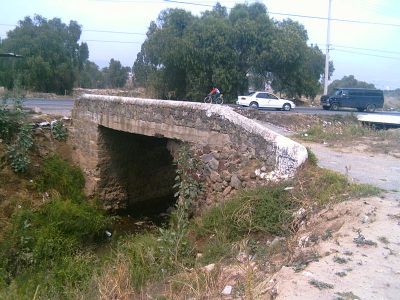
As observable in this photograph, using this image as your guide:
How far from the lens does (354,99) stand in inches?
1021

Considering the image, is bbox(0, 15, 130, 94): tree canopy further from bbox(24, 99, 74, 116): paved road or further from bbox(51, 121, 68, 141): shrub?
bbox(51, 121, 68, 141): shrub

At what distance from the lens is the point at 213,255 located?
5250 mm

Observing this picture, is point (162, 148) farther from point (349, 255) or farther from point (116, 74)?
point (116, 74)

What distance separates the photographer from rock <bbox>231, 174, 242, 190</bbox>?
6.73m

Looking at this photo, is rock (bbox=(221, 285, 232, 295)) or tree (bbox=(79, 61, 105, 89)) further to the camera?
tree (bbox=(79, 61, 105, 89))

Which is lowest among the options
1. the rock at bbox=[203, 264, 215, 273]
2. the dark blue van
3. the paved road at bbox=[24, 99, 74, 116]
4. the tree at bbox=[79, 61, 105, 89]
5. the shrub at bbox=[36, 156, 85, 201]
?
the shrub at bbox=[36, 156, 85, 201]

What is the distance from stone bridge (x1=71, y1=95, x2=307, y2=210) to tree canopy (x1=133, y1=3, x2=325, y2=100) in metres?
12.7

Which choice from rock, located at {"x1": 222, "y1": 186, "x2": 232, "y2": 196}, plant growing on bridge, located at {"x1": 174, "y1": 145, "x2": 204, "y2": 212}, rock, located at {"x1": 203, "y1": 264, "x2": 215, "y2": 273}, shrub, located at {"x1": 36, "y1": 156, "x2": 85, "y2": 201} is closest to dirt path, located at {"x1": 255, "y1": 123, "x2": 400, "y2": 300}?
rock, located at {"x1": 203, "y1": 264, "x2": 215, "y2": 273}

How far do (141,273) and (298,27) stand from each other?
32.3 m

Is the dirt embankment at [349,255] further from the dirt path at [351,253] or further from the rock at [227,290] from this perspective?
the rock at [227,290]

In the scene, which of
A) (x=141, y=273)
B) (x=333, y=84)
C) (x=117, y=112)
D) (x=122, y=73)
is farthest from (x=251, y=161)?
(x=333, y=84)

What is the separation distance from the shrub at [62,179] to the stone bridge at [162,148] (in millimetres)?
304

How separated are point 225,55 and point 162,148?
13315 mm

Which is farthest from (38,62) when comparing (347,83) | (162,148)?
(347,83)
